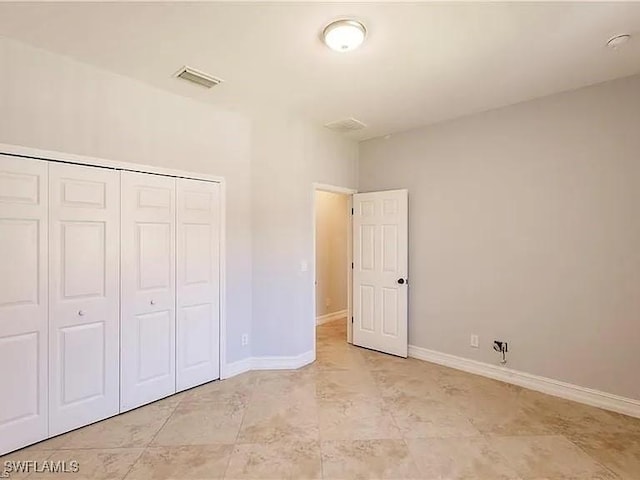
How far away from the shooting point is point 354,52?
94.6 inches

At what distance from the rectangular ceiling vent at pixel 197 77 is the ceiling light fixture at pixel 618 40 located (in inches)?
111

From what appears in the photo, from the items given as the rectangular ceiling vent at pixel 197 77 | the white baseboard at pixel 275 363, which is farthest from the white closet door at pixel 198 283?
the rectangular ceiling vent at pixel 197 77

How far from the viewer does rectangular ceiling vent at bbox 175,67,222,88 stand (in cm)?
265

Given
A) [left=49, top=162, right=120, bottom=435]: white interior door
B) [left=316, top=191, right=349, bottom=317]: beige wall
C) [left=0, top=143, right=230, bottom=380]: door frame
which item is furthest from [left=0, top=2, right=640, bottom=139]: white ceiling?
[left=316, top=191, right=349, bottom=317]: beige wall

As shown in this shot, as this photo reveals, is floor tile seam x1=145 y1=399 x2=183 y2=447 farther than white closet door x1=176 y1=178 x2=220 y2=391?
No

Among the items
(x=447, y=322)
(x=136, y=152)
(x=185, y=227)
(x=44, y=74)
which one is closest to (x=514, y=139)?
(x=447, y=322)

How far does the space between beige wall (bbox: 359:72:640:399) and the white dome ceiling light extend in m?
1.97

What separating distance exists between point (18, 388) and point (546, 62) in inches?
172

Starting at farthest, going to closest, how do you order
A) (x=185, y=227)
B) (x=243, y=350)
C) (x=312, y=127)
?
(x=312, y=127)
(x=243, y=350)
(x=185, y=227)

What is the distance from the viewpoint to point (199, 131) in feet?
10.5

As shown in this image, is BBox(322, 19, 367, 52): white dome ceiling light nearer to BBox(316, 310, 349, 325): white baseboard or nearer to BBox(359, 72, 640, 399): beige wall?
BBox(359, 72, 640, 399): beige wall

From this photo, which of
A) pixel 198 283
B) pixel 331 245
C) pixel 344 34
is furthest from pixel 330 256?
pixel 344 34

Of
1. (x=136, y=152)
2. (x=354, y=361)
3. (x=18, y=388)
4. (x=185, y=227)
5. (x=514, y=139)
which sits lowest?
(x=354, y=361)

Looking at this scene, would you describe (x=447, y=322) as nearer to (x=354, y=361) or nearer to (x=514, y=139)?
(x=354, y=361)
